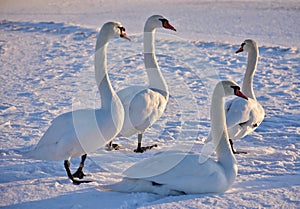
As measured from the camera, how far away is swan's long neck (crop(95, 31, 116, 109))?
15.8ft

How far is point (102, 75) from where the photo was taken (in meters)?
4.93

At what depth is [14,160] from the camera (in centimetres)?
505

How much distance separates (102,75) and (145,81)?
12.5ft

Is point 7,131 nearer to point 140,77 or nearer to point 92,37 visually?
point 140,77

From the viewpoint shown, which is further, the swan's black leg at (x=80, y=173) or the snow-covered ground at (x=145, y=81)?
the swan's black leg at (x=80, y=173)

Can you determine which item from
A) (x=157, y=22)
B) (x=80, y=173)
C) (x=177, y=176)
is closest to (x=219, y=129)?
(x=177, y=176)

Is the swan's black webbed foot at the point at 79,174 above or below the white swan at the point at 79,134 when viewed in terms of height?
below

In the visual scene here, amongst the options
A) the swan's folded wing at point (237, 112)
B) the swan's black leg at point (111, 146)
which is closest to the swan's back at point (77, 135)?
the swan's black leg at point (111, 146)

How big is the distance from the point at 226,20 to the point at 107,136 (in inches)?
429

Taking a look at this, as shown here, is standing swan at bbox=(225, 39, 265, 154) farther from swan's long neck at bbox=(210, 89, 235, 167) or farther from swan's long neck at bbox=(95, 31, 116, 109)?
swan's long neck at bbox=(95, 31, 116, 109)

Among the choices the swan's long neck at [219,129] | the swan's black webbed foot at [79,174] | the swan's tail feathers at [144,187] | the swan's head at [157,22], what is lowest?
the swan's black webbed foot at [79,174]

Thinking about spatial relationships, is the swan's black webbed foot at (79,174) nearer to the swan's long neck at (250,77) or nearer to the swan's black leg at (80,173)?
the swan's black leg at (80,173)

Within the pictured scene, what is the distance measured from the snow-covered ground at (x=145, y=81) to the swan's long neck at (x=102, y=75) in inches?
30.0

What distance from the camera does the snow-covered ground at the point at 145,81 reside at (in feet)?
13.9
